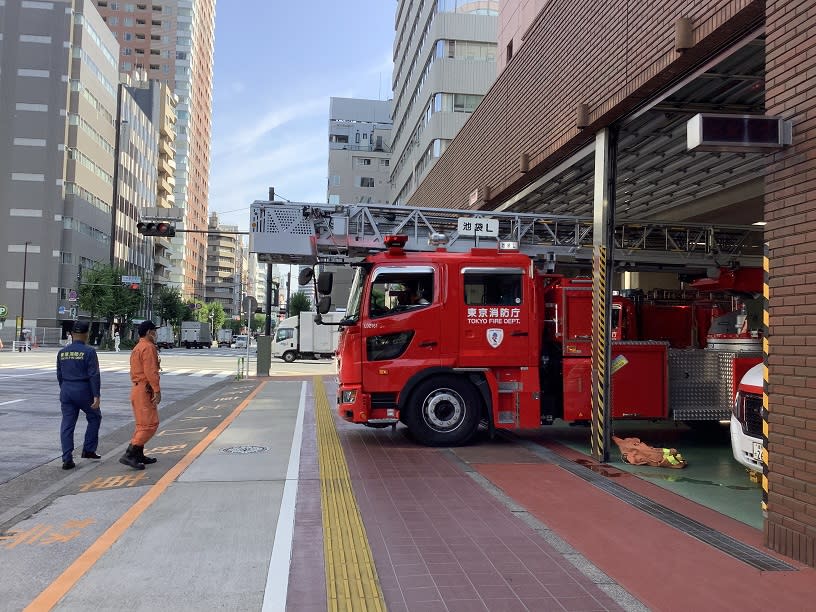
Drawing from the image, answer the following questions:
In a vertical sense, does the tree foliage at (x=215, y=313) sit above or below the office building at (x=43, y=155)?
below

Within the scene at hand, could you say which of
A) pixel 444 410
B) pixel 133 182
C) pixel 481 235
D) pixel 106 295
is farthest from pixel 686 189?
pixel 133 182

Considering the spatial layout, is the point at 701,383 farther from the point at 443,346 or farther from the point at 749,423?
the point at 443,346

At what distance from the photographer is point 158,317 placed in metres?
90.4

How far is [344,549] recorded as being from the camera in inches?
196

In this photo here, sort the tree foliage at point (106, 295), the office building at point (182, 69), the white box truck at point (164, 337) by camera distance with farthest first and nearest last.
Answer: the office building at point (182, 69) < the white box truck at point (164, 337) < the tree foliage at point (106, 295)

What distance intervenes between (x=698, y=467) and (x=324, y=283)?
18.5 feet

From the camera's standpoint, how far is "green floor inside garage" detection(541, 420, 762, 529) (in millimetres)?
6902

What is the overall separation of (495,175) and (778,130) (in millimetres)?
9962

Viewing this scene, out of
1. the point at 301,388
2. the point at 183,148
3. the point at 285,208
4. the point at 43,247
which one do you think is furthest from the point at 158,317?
the point at 285,208

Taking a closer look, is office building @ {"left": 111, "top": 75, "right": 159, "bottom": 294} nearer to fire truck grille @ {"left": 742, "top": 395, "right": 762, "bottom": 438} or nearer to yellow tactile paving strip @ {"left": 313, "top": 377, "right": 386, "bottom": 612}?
yellow tactile paving strip @ {"left": 313, "top": 377, "right": 386, "bottom": 612}

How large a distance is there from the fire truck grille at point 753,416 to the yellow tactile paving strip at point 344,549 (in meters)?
3.71

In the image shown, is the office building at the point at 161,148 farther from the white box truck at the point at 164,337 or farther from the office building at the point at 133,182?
the white box truck at the point at 164,337

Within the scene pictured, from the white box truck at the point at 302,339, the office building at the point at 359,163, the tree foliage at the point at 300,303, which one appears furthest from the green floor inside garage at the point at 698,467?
the tree foliage at the point at 300,303

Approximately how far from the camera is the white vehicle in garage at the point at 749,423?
6105 mm
